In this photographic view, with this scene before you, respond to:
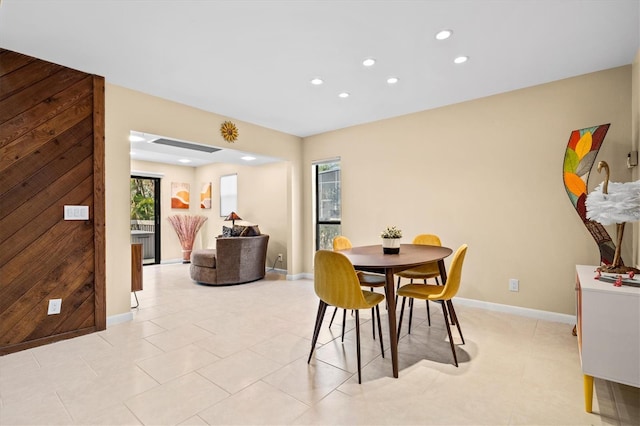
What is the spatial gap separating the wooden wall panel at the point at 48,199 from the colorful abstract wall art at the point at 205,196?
4.49 metres

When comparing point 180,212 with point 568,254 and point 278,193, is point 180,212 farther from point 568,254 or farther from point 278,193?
point 568,254

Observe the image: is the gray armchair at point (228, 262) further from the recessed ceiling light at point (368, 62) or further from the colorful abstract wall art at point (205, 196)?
the recessed ceiling light at point (368, 62)

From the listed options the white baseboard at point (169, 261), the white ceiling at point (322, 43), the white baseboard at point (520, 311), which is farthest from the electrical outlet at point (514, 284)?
the white baseboard at point (169, 261)

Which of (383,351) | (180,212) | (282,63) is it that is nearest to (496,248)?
(383,351)

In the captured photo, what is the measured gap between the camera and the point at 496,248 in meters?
3.53

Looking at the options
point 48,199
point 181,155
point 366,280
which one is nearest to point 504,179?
point 366,280

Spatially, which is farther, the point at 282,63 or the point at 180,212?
the point at 180,212

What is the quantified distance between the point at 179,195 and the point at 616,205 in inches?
305

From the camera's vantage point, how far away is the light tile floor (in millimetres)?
1729

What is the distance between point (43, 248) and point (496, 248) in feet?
15.2

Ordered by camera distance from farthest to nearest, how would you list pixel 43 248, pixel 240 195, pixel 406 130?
1. pixel 240 195
2. pixel 406 130
3. pixel 43 248

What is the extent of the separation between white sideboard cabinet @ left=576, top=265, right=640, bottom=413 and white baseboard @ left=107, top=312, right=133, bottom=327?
3930 millimetres

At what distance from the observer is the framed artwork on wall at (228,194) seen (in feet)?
23.1

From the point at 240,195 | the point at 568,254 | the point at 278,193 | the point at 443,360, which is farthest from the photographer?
the point at 240,195
